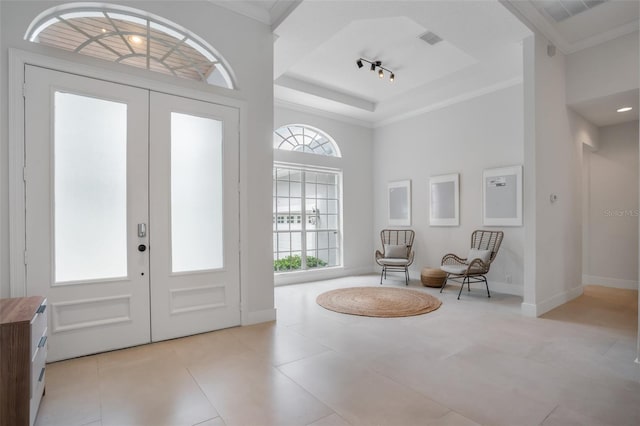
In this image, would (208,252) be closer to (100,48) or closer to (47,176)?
(47,176)

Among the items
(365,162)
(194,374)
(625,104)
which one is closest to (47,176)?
(194,374)

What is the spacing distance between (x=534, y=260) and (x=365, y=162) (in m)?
4.24

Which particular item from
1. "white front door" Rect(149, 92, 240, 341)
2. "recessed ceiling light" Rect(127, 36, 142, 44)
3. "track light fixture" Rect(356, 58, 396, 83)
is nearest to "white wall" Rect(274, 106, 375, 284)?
"track light fixture" Rect(356, 58, 396, 83)

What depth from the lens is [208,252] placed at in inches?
136

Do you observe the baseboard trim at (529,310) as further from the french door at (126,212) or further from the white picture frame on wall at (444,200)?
the french door at (126,212)

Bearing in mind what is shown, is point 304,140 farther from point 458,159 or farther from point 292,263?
point 458,159

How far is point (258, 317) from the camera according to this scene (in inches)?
147

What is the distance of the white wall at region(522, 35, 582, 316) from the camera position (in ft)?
13.0

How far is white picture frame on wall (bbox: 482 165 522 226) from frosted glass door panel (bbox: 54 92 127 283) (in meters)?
5.21

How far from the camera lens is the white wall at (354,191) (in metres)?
6.97

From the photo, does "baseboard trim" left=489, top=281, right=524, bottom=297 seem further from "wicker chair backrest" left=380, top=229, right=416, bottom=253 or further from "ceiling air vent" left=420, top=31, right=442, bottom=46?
"ceiling air vent" left=420, top=31, right=442, bottom=46

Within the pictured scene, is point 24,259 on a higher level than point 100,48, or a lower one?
lower

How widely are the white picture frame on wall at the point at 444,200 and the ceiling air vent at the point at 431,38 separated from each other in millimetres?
2437

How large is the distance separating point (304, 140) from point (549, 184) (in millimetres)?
4229
